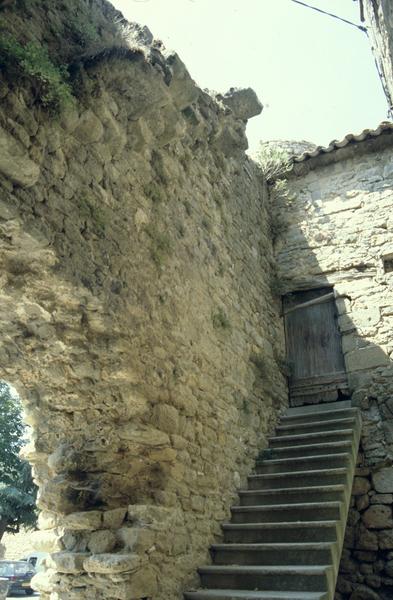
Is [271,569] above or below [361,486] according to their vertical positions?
below

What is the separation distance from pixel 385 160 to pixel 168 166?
4352 millimetres

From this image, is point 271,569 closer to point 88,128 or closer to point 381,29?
point 88,128

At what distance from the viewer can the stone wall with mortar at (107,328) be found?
2.75 m

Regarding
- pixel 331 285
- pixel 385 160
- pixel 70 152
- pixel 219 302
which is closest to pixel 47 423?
pixel 70 152

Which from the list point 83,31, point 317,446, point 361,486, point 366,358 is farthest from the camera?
point 366,358

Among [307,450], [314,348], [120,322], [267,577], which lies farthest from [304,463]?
[120,322]

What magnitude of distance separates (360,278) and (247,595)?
4.54 metres

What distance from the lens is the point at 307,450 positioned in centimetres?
497

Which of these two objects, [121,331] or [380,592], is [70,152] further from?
[380,592]

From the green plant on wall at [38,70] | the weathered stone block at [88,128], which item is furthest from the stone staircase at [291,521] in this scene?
the green plant on wall at [38,70]

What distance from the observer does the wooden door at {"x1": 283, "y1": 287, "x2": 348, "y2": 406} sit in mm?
6316

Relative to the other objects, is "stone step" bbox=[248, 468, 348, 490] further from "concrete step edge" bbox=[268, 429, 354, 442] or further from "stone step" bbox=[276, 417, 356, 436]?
"stone step" bbox=[276, 417, 356, 436]

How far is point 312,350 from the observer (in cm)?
666

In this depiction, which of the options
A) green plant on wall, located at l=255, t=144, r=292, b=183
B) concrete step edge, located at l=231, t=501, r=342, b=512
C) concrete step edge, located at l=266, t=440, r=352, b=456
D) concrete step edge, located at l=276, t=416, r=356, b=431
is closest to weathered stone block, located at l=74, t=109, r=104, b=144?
concrete step edge, located at l=231, t=501, r=342, b=512
